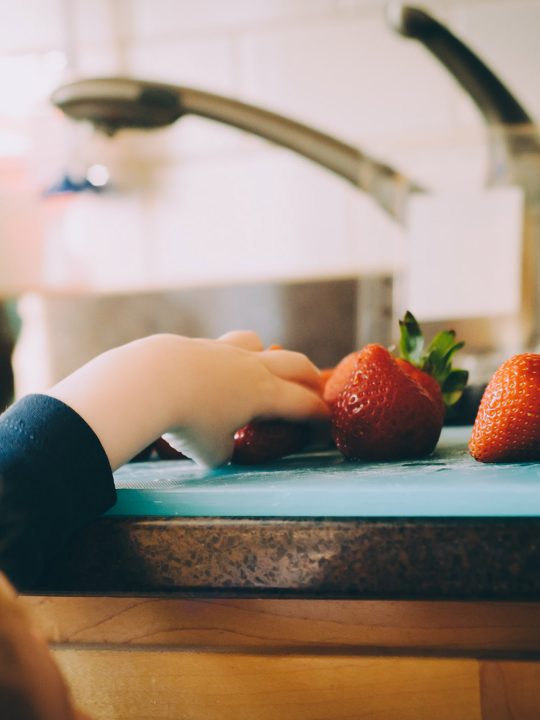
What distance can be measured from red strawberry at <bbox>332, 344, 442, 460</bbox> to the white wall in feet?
2.69

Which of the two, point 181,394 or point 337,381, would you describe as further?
point 337,381

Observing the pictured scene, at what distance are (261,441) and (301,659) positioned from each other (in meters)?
0.16

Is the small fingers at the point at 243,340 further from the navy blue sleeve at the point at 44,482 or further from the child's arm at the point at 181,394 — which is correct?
the navy blue sleeve at the point at 44,482

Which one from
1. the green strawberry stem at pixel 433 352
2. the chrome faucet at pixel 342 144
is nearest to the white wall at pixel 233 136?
the chrome faucet at pixel 342 144

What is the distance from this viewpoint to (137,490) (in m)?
0.36

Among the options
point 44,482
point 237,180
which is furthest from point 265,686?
point 237,180

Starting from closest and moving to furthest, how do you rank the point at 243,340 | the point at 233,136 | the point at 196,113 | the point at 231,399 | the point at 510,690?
the point at 510,690 → the point at 231,399 → the point at 243,340 → the point at 196,113 → the point at 233,136

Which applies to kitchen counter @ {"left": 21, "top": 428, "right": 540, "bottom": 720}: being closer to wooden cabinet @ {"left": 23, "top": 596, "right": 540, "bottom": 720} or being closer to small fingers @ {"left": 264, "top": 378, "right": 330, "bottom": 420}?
wooden cabinet @ {"left": 23, "top": 596, "right": 540, "bottom": 720}

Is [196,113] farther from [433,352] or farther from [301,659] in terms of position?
[301,659]

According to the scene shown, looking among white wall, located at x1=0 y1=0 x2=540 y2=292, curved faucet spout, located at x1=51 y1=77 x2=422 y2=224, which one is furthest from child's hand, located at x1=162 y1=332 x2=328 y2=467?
white wall, located at x1=0 y1=0 x2=540 y2=292

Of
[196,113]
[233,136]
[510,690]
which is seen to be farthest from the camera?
[233,136]

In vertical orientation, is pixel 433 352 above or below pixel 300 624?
above

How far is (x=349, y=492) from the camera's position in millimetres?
319

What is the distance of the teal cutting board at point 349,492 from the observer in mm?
305
